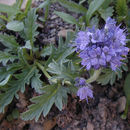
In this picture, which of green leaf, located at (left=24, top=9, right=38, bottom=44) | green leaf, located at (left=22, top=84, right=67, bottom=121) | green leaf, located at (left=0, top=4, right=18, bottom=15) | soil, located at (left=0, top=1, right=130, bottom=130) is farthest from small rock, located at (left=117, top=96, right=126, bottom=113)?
green leaf, located at (left=0, top=4, right=18, bottom=15)

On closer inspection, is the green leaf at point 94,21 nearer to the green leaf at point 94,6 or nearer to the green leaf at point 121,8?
the green leaf at point 94,6

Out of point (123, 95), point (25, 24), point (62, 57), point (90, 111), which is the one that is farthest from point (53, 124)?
point (25, 24)

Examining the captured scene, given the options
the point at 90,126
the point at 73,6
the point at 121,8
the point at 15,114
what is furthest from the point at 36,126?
the point at 121,8

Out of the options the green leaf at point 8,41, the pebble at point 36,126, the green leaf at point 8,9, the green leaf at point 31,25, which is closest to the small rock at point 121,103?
the pebble at point 36,126

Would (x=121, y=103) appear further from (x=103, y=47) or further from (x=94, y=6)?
(x=94, y=6)

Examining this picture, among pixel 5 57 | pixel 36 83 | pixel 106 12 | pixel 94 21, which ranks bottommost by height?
pixel 36 83

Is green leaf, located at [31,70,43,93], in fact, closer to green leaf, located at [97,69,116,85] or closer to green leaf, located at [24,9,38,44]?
green leaf, located at [24,9,38,44]
